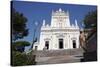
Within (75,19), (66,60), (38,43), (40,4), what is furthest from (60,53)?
(40,4)

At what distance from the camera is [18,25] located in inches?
101

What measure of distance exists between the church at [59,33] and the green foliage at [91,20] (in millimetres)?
169

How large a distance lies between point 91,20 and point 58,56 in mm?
741

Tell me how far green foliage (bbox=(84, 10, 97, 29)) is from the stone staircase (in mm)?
388

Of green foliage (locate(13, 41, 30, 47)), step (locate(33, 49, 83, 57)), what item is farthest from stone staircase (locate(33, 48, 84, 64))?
green foliage (locate(13, 41, 30, 47))

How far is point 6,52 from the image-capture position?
250 centimetres

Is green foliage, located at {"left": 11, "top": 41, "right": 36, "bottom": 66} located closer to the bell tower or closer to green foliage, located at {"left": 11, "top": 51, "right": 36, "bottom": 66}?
green foliage, located at {"left": 11, "top": 51, "right": 36, "bottom": 66}

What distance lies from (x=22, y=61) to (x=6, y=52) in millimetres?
239

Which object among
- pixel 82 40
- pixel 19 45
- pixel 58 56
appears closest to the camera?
pixel 19 45

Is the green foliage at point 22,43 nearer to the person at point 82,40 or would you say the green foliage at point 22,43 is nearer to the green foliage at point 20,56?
the green foliage at point 20,56

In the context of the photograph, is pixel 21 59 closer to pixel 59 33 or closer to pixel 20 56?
pixel 20 56


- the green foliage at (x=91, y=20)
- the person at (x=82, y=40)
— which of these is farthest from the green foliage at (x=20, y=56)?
the green foliage at (x=91, y=20)

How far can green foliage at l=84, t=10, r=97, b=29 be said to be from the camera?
2941 millimetres

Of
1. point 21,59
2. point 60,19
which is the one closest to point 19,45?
point 21,59
